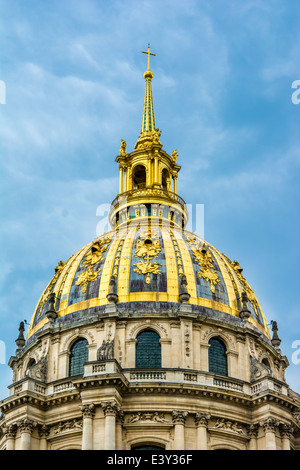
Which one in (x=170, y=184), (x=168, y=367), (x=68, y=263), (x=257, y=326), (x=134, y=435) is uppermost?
(x=170, y=184)

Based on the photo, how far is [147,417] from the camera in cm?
6284

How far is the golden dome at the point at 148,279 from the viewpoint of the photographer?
69688 millimetres

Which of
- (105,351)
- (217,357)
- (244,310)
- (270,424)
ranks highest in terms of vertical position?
(244,310)

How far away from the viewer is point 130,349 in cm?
6669

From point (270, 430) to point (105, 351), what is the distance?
12277 millimetres

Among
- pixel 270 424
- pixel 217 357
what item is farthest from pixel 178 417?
pixel 217 357

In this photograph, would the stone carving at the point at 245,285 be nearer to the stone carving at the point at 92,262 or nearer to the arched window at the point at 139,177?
the stone carving at the point at 92,262

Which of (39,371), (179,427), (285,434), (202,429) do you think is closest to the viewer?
(179,427)

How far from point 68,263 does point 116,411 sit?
1769 centimetres

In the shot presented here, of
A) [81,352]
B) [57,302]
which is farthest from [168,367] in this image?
[57,302]

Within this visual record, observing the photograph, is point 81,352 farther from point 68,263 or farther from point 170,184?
point 170,184

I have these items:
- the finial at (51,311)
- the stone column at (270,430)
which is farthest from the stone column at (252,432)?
the finial at (51,311)

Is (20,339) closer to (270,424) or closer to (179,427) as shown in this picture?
(179,427)

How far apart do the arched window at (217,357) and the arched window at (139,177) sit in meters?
20.3
